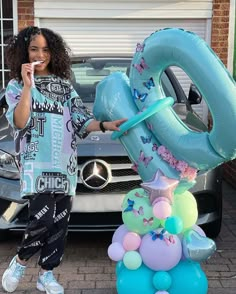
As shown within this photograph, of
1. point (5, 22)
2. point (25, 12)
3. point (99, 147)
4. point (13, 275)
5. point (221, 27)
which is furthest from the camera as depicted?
point (5, 22)

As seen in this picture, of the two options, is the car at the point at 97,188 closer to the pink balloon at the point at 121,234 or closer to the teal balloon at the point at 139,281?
the pink balloon at the point at 121,234

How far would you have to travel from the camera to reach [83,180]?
4121mm

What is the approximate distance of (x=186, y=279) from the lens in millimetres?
3184

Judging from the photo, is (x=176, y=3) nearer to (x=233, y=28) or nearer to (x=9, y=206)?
(x=233, y=28)

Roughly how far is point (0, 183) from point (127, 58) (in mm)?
2220

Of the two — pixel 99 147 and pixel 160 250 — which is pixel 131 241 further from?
pixel 99 147

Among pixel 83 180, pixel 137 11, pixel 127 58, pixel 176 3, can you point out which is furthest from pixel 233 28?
pixel 83 180

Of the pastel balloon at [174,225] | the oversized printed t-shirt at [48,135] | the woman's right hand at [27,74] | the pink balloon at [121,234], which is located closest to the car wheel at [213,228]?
the pink balloon at [121,234]

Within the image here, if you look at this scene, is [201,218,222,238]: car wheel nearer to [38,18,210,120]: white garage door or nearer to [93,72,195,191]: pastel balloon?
Answer: [93,72,195,191]: pastel balloon

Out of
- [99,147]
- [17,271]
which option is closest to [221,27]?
[99,147]

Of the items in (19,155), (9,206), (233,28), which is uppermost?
(233,28)

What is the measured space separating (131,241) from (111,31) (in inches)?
231

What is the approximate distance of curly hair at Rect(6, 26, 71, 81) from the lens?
131 inches

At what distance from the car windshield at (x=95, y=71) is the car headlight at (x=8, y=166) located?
130cm
